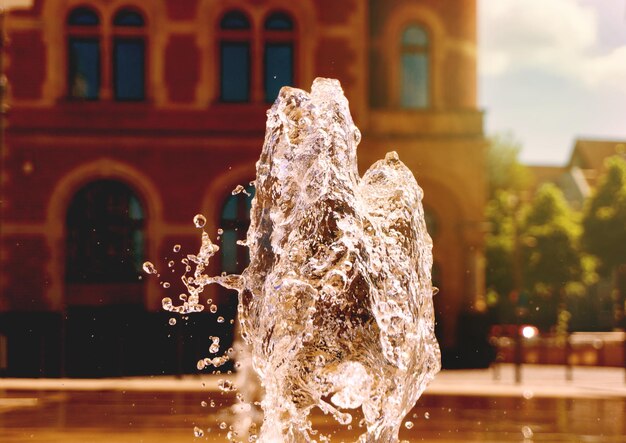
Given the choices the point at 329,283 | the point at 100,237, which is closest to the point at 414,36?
the point at 100,237

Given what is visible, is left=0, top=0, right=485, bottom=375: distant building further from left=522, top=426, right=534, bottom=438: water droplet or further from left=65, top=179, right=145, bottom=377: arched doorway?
left=522, top=426, right=534, bottom=438: water droplet

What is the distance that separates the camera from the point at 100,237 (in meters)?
23.3

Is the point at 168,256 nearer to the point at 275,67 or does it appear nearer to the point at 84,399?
the point at 275,67

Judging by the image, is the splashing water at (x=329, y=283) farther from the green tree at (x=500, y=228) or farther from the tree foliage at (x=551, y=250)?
the tree foliage at (x=551, y=250)

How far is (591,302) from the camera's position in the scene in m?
66.8

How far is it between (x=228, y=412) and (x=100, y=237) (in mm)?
10094

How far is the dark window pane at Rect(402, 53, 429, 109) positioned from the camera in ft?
80.0

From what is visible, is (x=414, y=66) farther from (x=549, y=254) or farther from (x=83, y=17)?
(x=549, y=254)

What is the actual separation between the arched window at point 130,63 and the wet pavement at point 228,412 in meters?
7.33

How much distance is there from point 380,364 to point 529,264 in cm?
4999

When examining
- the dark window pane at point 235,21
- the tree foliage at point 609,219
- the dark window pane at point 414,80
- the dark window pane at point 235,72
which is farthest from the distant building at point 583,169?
the dark window pane at point 235,21

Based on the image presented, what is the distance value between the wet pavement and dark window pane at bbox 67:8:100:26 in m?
8.45

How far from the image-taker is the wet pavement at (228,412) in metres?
11.1

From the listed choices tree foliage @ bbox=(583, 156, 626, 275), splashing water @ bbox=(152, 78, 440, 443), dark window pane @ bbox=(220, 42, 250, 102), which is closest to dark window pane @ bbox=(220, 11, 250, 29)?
dark window pane @ bbox=(220, 42, 250, 102)
